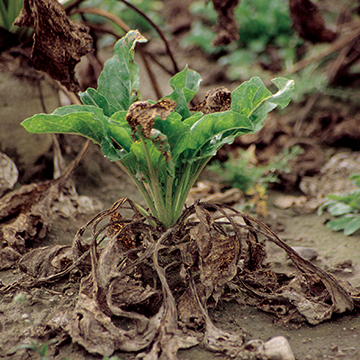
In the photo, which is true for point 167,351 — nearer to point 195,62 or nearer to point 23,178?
point 23,178

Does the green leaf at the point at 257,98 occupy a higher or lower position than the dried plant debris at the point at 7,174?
higher

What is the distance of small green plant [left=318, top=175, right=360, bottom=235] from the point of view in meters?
2.09

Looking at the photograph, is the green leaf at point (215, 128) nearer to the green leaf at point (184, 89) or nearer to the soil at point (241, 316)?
the green leaf at point (184, 89)

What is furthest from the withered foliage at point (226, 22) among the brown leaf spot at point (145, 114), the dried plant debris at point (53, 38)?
the brown leaf spot at point (145, 114)

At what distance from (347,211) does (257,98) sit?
3.84 feet

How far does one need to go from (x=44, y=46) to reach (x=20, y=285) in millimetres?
1131

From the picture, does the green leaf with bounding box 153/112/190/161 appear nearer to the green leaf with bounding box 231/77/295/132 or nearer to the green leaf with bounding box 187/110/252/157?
the green leaf with bounding box 187/110/252/157

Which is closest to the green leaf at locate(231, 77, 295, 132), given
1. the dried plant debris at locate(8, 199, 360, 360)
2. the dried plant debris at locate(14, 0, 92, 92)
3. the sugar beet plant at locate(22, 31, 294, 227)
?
the sugar beet plant at locate(22, 31, 294, 227)

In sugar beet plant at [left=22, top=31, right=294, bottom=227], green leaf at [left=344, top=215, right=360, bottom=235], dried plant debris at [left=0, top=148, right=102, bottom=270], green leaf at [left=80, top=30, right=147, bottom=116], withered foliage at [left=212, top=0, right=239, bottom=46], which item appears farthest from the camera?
withered foliage at [left=212, top=0, right=239, bottom=46]

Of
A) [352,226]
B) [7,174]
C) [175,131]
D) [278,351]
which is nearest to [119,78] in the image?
[175,131]

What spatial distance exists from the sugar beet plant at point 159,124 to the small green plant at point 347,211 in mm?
1042

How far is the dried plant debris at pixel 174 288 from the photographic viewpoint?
1.18 metres

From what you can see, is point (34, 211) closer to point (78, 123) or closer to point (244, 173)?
point (78, 123)

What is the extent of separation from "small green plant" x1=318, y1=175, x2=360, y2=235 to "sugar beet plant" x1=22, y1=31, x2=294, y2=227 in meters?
1.04
